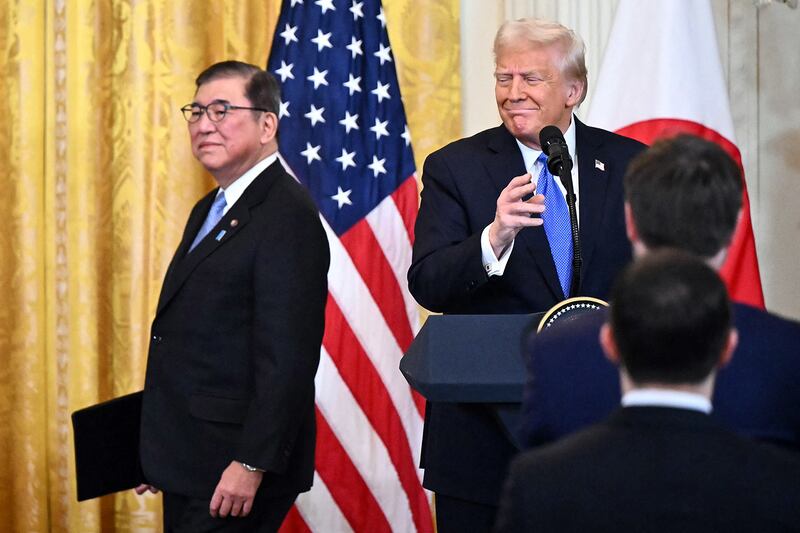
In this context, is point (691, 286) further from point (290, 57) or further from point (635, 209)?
point (290, 57)

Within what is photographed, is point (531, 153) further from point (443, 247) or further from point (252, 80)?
point (252, 80)

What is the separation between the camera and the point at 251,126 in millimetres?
3529

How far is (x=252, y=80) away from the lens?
142 inches

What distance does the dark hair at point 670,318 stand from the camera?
4.67 feet

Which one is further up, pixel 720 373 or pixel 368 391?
pixel 720 373

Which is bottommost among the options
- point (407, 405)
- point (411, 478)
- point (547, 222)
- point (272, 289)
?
point (411, 478)

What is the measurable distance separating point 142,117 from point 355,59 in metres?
0.92

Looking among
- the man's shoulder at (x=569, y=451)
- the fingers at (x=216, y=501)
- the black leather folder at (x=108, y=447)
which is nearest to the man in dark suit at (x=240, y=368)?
the fingers at (x=216, y=501)

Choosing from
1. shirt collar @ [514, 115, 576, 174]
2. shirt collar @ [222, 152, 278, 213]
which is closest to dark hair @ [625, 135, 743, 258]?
shirt collar @ [514, 115, 576, 174]

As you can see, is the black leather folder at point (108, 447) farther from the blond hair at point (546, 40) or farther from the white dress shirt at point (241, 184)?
the blond hair at point (546, 40)

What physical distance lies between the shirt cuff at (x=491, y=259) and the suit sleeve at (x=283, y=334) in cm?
79

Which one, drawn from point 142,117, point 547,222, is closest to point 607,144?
point 547,222

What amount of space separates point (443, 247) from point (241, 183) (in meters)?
0.86

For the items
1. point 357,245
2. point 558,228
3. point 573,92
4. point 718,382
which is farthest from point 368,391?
point 718,382
